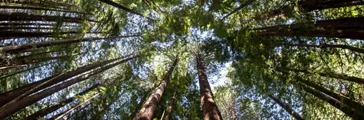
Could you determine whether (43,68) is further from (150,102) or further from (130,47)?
(150,102)

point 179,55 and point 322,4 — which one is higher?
point 322,4

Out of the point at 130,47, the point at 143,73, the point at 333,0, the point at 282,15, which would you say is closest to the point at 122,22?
the point at 130,47

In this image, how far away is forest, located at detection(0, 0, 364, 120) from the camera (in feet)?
16.1

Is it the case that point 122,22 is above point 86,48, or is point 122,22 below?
above

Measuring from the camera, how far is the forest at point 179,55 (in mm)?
4922

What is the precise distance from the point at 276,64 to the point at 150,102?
256 cm

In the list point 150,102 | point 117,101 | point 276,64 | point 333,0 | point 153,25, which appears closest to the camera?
point 333,0

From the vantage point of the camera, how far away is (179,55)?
9.95 metres

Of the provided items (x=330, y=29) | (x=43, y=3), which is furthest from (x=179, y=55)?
(x=330, y=29)

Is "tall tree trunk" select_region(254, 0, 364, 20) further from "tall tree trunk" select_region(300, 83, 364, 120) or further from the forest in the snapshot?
"tall tree trunk" select_region(300, 83, 364, 120)

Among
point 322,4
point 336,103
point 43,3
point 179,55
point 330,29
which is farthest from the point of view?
point 179,55

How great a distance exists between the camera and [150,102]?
16.7 feet

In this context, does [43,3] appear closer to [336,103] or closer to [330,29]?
[330,29]

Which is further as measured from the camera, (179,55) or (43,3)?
(179,55)
